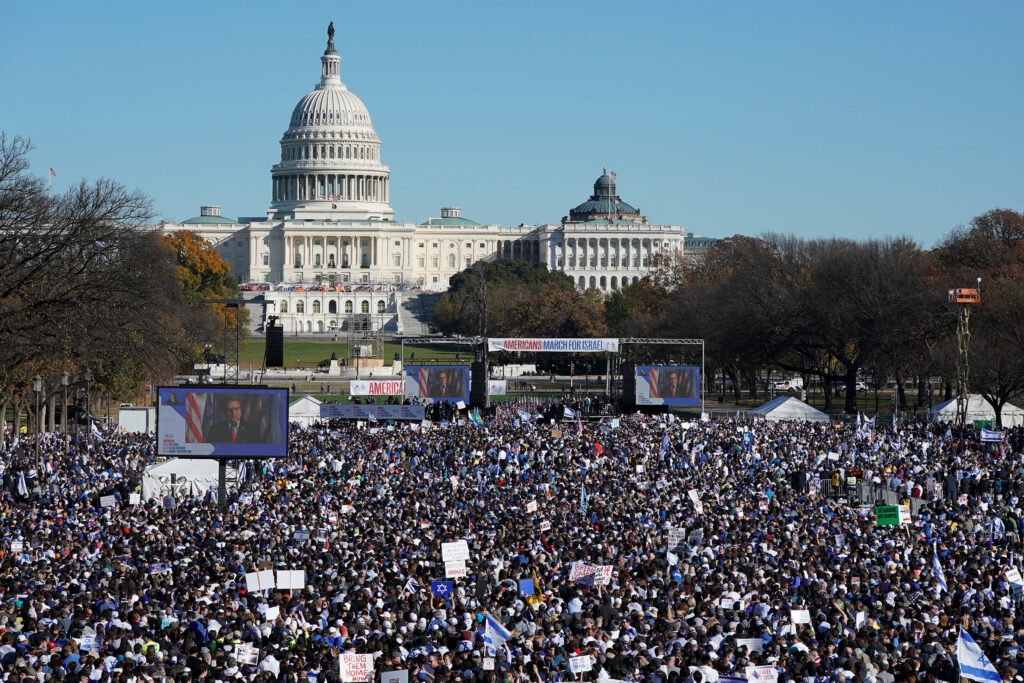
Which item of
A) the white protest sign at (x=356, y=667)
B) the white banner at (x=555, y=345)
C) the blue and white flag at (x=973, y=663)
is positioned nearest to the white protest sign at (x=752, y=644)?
the blue and white flag at (x=973, y=663)

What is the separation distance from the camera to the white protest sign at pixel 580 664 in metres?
16.8

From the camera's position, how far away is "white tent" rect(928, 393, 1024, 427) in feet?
186

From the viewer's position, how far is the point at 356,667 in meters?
17.0

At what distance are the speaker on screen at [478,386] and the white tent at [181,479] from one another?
23.6 meters

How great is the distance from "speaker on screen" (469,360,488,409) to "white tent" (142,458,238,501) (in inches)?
930

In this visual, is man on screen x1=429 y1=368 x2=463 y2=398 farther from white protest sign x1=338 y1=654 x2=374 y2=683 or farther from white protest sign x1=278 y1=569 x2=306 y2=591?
white protest sign x1=338 y1=654 x2=374 y2=683

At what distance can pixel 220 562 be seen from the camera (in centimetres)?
2491

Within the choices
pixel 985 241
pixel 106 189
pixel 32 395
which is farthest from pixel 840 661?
pixel 985 241

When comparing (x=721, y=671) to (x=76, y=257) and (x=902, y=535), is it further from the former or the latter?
(x=76, y=257)

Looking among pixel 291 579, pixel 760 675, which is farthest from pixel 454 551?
pixel 760 675

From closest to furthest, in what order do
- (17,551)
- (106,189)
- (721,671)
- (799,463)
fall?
(721,671) → (17,551) → (799,463) → (106,189)

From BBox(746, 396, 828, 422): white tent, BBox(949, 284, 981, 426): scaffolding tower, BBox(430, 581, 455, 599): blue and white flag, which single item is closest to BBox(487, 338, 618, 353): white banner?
BBox(746, 396, 828, 422): white tent

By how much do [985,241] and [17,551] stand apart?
63.8 m

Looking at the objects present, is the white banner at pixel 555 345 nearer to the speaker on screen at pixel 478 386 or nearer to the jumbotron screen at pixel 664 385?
the speaker on screen at pixel 478 386
